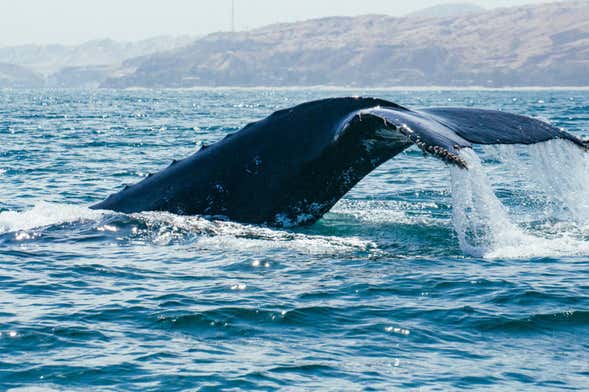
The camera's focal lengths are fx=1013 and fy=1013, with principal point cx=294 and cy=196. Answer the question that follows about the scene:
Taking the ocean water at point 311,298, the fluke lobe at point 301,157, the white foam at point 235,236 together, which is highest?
the fluke lobe at point 301,157

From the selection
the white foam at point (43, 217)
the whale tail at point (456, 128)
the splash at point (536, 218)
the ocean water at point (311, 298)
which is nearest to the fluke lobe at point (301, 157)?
the whale tail at point (456, 128)

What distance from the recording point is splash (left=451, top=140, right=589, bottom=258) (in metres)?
8.59

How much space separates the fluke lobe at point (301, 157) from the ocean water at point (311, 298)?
296 mm

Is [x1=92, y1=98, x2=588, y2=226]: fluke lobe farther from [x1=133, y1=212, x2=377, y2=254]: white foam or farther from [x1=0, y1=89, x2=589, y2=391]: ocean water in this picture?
[x1=0, y1=89, x2=589, y2=391]: ocean water

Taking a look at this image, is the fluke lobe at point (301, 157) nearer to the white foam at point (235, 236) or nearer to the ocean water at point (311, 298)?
the white foam at point (235, 236)

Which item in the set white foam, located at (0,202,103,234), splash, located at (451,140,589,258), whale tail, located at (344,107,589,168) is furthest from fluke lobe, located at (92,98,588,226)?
white foam, located at (0,202,103,234)

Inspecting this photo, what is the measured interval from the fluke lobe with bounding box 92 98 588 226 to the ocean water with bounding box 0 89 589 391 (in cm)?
30

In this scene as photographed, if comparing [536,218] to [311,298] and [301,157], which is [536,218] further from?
[311,298]

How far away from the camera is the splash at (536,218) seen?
8594 mm

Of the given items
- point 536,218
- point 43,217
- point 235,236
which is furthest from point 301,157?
point 536,218

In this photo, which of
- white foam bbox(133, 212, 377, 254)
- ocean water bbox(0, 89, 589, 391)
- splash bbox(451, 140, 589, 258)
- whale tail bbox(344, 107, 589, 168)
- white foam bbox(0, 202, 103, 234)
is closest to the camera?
ocean water bbox(0, 89, 589, 391)

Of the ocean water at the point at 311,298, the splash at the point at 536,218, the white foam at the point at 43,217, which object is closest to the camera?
the ocean water at the point at 311,298

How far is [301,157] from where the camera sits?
8.75 metres

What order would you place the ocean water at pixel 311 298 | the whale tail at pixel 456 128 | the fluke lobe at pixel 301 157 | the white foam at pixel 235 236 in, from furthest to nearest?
the white foam at pixel 235 236, the fluke lobe at pixel 301 157, the whale tail at pixel 456 128, the ocean water at pixel 311 298
